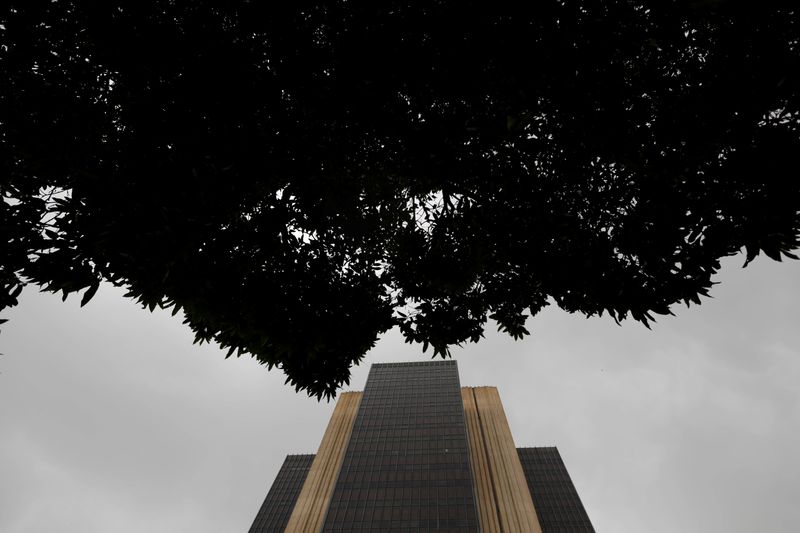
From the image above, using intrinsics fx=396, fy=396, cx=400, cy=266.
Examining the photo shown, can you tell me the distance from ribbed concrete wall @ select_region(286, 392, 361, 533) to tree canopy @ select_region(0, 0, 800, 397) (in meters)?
59.9

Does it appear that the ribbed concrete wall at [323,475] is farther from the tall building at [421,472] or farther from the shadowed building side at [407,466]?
the shadowed building side at [407,466]

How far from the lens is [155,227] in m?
5.16

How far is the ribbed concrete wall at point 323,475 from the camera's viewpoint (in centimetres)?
5962

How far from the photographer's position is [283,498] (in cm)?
9269

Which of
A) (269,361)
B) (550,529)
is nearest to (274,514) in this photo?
(550,529)

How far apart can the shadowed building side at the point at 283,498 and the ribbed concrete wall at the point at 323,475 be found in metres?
16.3

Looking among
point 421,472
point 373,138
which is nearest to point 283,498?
point 421,472

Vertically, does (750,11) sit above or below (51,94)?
below

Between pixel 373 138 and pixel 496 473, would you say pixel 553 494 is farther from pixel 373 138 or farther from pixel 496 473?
pixel 373 138

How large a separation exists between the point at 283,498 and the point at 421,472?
49153mm

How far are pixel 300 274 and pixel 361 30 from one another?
4.23 m

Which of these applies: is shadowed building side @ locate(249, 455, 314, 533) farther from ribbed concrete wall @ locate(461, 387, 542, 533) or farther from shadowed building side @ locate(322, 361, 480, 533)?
ribbed concrete wall @ locate(461, 387, 542, 533)

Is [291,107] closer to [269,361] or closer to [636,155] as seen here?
[269,361]

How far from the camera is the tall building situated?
55312 mm
